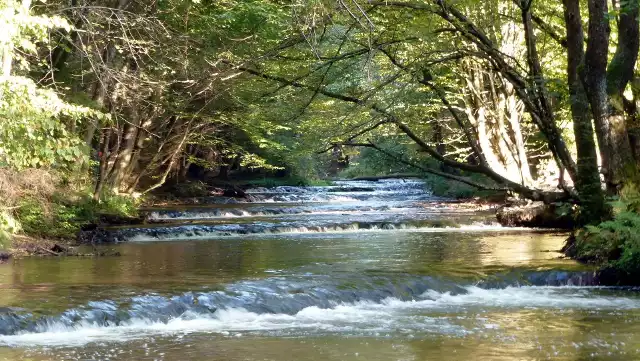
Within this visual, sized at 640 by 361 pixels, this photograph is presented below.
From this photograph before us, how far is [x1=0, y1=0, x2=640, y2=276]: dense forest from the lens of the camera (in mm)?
10562

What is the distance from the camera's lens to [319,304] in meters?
10.2

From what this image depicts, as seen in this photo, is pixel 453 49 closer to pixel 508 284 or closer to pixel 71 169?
pixel 508 284

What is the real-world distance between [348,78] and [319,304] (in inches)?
206

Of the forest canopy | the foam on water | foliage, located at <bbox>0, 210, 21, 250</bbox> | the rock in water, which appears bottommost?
the foam on water

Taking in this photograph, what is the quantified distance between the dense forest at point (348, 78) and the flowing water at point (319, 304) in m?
1.48

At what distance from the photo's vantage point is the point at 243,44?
15758mm

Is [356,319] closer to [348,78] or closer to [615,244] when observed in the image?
[615,244]

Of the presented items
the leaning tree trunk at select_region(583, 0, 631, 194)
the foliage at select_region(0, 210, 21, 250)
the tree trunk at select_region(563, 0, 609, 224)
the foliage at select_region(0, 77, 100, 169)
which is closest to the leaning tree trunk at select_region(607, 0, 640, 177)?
the leaning tree trunk at select_region(583, 0, 631, 194)

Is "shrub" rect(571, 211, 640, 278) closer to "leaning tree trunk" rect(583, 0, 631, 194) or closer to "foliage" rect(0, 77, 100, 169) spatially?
"leaning tree trunk" rect(583, 0, 631, 194)

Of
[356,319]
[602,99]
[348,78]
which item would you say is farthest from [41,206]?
[602,99]

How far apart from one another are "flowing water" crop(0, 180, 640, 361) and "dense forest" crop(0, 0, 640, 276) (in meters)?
1.48

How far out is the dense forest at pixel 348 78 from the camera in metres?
10.6

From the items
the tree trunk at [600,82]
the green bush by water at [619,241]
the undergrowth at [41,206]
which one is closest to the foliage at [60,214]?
the undergrowth at [41,206]

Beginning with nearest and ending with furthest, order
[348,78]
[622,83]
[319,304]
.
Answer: [319,304] → [622,83] → [348,78]
